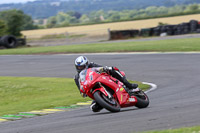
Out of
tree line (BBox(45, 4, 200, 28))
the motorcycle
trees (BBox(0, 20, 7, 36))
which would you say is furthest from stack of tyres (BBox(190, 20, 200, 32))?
the motorcycle

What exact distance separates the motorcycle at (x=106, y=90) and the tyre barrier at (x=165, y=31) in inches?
1267

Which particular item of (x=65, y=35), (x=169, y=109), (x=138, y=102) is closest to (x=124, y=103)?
(x=138, y=102)

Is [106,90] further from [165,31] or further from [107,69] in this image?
[165,31]

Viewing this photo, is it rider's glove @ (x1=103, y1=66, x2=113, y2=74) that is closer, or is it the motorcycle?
the motorcycle

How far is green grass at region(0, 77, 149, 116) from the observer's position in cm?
1152

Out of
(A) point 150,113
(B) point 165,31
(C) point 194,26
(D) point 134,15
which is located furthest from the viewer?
(D) point 134,15

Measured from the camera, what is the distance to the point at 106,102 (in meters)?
8.64

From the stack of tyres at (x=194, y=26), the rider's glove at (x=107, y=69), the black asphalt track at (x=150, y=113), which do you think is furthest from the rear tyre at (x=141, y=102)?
the stack of tyres at (x=194, y=26)

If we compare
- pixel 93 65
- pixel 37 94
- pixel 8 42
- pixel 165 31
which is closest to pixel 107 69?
pixel 93 65

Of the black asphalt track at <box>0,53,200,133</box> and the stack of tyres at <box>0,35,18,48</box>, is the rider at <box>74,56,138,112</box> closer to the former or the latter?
the black asphalt track at <box>0,53,200,133</box>

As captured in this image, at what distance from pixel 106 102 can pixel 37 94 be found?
6104mm

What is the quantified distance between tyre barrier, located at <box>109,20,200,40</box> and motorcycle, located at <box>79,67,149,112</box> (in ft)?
106

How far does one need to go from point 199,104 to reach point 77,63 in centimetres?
286

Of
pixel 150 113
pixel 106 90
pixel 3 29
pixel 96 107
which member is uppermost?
pixel 106 90
